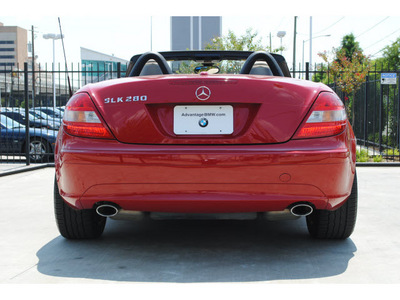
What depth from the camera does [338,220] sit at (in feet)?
13.4

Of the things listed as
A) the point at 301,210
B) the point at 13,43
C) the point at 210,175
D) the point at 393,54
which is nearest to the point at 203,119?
the point at 210,175

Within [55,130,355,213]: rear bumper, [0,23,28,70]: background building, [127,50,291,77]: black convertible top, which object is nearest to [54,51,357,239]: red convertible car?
[55,130,355,213]: rear bumper

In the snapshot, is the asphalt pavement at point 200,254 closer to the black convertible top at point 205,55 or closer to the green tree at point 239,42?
the black convertible top at point 205,55

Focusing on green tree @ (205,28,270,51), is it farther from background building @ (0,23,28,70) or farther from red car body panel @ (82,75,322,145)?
background building @ (0,23,28,70)

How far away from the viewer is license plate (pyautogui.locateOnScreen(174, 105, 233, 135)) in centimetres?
350

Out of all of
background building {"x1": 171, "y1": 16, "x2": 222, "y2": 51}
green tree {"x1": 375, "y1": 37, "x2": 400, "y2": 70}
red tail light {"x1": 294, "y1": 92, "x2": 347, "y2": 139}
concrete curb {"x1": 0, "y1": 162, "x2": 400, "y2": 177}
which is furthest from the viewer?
background building {"x1": 171, "y1": 16, "x2": 222, "y2": 51}

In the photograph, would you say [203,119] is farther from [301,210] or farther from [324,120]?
[301,210]

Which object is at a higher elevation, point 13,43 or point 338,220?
point 13,43

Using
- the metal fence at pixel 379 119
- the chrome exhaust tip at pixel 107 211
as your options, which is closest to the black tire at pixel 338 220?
the chrome exhaust tip at pixel 107 211

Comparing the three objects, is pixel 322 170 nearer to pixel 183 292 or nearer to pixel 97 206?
pixel 183 292

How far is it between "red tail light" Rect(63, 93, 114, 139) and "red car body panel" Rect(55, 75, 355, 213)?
4cm

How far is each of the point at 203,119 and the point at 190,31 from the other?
15633cm

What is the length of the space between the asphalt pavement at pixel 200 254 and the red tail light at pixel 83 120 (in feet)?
2.75

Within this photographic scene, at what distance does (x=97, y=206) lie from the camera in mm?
3709
